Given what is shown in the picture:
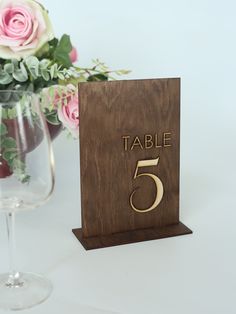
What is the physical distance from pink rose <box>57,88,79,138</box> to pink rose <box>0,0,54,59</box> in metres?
0.11

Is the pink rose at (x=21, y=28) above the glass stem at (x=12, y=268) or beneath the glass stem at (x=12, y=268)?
above

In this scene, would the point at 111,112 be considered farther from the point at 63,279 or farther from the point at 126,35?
the point at 126,35

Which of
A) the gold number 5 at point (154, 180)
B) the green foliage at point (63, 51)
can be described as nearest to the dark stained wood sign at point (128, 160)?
the gold number 5 at point (154, 180)

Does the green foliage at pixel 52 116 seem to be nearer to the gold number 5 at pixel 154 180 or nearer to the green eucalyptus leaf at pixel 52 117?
the green eucalyptus leaf at pixel 52 117

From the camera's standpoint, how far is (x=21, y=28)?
3.69ft

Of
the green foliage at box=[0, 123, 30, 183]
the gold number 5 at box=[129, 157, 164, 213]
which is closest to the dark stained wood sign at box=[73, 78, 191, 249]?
the gold number 5 at box=[129, 157, 164, 213]

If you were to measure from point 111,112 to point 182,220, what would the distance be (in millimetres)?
264

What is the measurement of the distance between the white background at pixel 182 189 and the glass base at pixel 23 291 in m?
0.02

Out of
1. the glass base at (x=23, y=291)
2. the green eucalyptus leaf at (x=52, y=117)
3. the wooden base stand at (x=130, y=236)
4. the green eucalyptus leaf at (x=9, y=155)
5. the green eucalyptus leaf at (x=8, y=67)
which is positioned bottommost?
the glass base at (x=23, y=291)

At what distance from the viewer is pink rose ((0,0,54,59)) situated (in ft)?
3.69

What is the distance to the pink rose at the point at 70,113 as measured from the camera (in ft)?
3.81

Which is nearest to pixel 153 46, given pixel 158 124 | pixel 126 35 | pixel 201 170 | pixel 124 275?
pixel 126 35

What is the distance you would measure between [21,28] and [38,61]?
0.06 m

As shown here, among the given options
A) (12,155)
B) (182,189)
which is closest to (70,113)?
(12,155)
